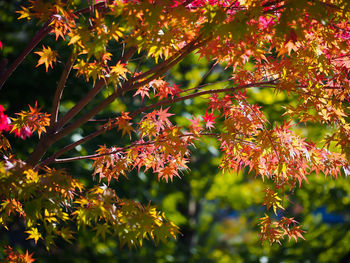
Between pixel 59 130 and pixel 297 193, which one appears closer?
pixel 59 130

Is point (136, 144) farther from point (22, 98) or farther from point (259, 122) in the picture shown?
point (22, 98)

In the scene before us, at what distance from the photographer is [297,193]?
6.34 m

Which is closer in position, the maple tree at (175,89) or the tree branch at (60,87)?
the maple tree at (175,89)

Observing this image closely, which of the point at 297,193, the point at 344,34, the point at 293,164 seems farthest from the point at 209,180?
the point at 344,34

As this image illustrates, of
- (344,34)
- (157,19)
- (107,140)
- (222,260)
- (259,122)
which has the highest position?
(344,34)

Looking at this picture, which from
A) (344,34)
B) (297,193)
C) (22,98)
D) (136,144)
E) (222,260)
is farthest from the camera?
(222,260)

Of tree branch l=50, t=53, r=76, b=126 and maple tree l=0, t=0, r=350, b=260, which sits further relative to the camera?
tree branch l=50, t=53, r=76, b=126

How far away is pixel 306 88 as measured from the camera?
222cm

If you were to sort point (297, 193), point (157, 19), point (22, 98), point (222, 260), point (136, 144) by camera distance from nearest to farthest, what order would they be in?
point (157, 19), point (136, 144), point (22, 98), point (297, 193), point (222, 260)

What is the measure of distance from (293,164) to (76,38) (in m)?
1.50

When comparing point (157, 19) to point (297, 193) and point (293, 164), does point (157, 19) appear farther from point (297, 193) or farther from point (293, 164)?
point (297, 193)

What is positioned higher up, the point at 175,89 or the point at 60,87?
the point at 175,89

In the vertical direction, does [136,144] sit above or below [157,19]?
below

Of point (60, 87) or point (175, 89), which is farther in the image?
point (175, 89)
